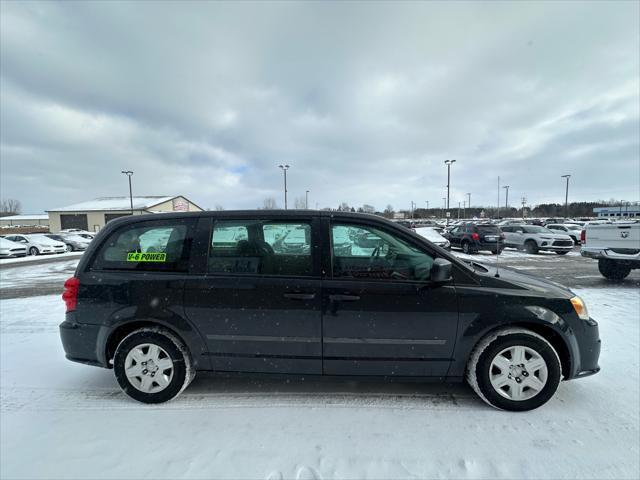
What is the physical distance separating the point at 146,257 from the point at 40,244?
23.7 metres

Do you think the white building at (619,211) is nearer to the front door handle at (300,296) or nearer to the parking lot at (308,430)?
the parking lot at (308,430)

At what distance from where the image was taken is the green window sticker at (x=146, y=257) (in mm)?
2982

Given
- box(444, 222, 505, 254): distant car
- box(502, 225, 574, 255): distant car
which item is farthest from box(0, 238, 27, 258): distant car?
box(502, 225, 574, 255): distant car

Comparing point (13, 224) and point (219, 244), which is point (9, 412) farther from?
point (13, 224)

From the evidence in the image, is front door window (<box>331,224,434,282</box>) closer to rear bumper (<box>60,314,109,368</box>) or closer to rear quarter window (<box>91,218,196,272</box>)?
rear quarter window (<box>91,218,196,272</box>)

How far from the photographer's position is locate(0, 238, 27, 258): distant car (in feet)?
58.9

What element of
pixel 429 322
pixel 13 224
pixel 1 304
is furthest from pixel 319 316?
pixel 13 224

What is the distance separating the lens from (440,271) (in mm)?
2617

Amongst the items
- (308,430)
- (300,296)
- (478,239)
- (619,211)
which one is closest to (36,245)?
(300,296)

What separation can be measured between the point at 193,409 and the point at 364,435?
153 centimetres

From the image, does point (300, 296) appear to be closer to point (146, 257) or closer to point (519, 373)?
point (146, 257)

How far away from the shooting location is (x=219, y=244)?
297 cm

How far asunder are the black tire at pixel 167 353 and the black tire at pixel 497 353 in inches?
105

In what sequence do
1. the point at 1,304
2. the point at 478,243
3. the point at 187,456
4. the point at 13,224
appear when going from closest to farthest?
the point at 187,456, the point at 1,304, the point at 478,243, the point at 13,224
